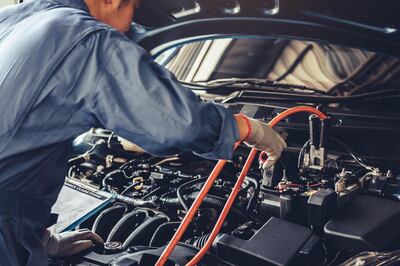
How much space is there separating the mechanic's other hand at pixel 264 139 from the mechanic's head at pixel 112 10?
16.3 inches

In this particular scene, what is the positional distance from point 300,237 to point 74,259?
2.08 feet

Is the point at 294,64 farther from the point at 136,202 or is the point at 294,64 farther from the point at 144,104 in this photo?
the point at 144,104

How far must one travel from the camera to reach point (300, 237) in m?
1.20

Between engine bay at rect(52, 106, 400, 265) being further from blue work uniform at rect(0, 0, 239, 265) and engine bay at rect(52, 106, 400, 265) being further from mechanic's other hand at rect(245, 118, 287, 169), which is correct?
blue work uniform at rect(0, 0, 239, 265)

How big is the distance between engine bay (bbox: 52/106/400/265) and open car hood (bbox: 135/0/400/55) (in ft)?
1.09

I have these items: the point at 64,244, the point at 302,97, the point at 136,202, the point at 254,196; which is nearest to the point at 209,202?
the point at 254,196

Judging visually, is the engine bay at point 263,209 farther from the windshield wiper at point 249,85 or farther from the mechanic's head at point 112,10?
the mechanic's head at point 112,10

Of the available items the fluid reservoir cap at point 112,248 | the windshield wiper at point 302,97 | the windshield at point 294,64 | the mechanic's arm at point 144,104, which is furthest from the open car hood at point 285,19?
the fluid reservoir cap at point 112,248

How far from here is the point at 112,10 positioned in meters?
1.20

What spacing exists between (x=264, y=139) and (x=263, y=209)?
0.28 metres

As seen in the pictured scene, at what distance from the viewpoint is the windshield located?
1653 mm

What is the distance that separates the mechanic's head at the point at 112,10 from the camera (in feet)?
3.93

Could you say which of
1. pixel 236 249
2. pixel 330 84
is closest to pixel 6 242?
pixel 236 249

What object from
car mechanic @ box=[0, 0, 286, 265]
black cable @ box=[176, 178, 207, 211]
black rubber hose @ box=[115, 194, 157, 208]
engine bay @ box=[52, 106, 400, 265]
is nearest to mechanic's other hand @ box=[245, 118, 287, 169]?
car mechanic @ box=[0, 0, 286, 265]
